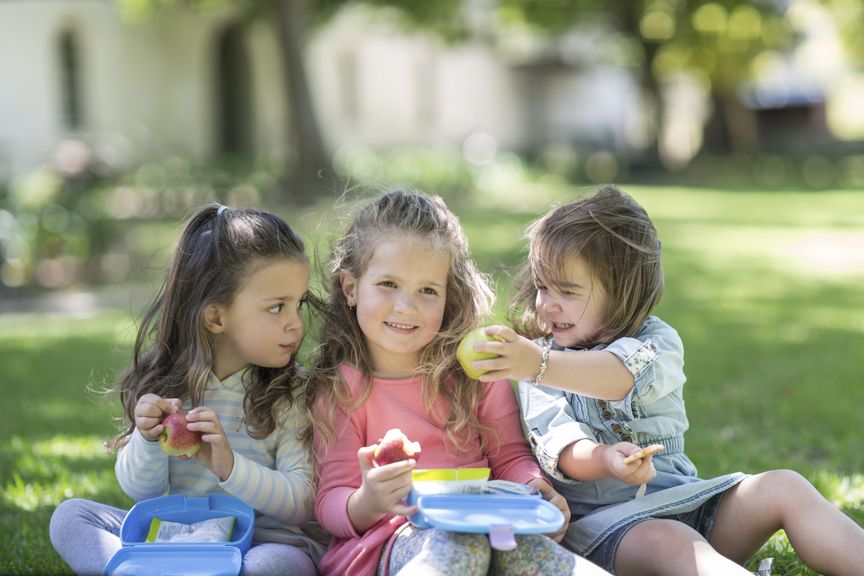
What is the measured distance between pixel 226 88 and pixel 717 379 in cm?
2262

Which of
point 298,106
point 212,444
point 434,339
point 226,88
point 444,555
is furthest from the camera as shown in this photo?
point 226,88

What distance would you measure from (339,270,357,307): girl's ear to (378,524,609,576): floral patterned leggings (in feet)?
2.59

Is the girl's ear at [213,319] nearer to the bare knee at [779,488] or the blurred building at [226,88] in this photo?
the bare knee at [779,488]

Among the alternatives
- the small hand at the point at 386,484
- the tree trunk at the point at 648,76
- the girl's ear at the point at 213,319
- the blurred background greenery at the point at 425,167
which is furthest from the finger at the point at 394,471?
the tree trunk at the point at 648,76

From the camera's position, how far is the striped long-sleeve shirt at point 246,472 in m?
3.12

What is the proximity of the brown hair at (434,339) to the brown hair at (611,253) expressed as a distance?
0.78 feet

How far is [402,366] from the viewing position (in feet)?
10.8

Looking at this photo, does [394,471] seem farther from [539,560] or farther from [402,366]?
[402,366]

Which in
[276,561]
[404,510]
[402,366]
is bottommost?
[276,561]

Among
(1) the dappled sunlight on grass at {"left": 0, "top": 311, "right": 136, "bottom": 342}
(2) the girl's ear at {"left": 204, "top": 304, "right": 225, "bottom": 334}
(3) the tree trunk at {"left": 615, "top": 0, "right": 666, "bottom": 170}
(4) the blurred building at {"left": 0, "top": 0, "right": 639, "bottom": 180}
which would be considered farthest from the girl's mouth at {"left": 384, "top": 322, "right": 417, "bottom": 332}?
(3) the tree trunk at {"left": 615, "top": 0, "right": 666, "bottom": 170}

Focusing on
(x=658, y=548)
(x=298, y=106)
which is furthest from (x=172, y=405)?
(x=298, y=106)

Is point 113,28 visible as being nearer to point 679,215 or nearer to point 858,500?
point 679,215

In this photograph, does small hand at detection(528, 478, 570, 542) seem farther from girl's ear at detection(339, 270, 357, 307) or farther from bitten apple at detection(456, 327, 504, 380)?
girl's ear at detection(339, 270, 357, 307)

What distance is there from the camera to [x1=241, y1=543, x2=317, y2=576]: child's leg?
290 centimetres
